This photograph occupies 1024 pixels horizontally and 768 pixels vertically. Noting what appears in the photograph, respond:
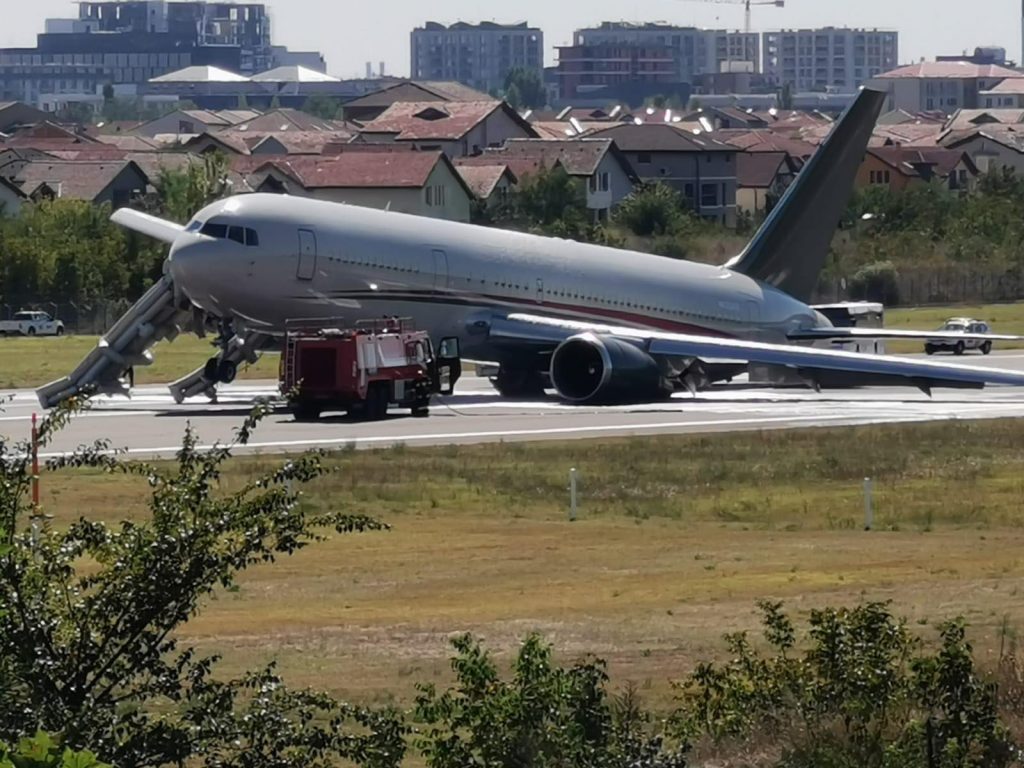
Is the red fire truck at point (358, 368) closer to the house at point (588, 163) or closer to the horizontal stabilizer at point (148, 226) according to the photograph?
the horizontal stabilizer at point (148, 226)

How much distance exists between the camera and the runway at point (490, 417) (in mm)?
46188

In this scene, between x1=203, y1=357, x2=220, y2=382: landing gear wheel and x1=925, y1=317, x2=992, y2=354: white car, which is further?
x1=925, y1=317, x2=992, y2=354: white car

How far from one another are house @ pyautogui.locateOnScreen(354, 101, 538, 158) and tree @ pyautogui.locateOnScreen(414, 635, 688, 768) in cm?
14014

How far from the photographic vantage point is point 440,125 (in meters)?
165

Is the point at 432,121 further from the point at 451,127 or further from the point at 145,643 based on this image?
the point at 145,643

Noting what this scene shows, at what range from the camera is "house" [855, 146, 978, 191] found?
536 feet

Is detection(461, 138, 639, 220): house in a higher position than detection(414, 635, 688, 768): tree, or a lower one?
lower

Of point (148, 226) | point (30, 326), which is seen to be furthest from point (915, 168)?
point (148, 226)

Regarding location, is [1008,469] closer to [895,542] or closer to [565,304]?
[895,542]

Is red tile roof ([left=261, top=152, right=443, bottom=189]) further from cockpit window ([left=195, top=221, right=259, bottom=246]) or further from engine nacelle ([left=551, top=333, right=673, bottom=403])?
cockpit window ([left=195, top=221, right=259, bottom=246])

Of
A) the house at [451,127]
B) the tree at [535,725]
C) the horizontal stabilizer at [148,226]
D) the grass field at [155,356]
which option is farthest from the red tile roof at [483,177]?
the tree at [535,725]

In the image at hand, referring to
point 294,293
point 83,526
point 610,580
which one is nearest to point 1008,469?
point 610,580

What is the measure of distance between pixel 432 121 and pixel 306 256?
118016 millimetres

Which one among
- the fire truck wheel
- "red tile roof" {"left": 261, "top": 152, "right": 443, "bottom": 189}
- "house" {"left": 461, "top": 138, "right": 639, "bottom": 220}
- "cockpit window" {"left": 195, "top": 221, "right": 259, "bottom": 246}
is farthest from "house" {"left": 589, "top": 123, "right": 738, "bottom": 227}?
the fire truck wheel
